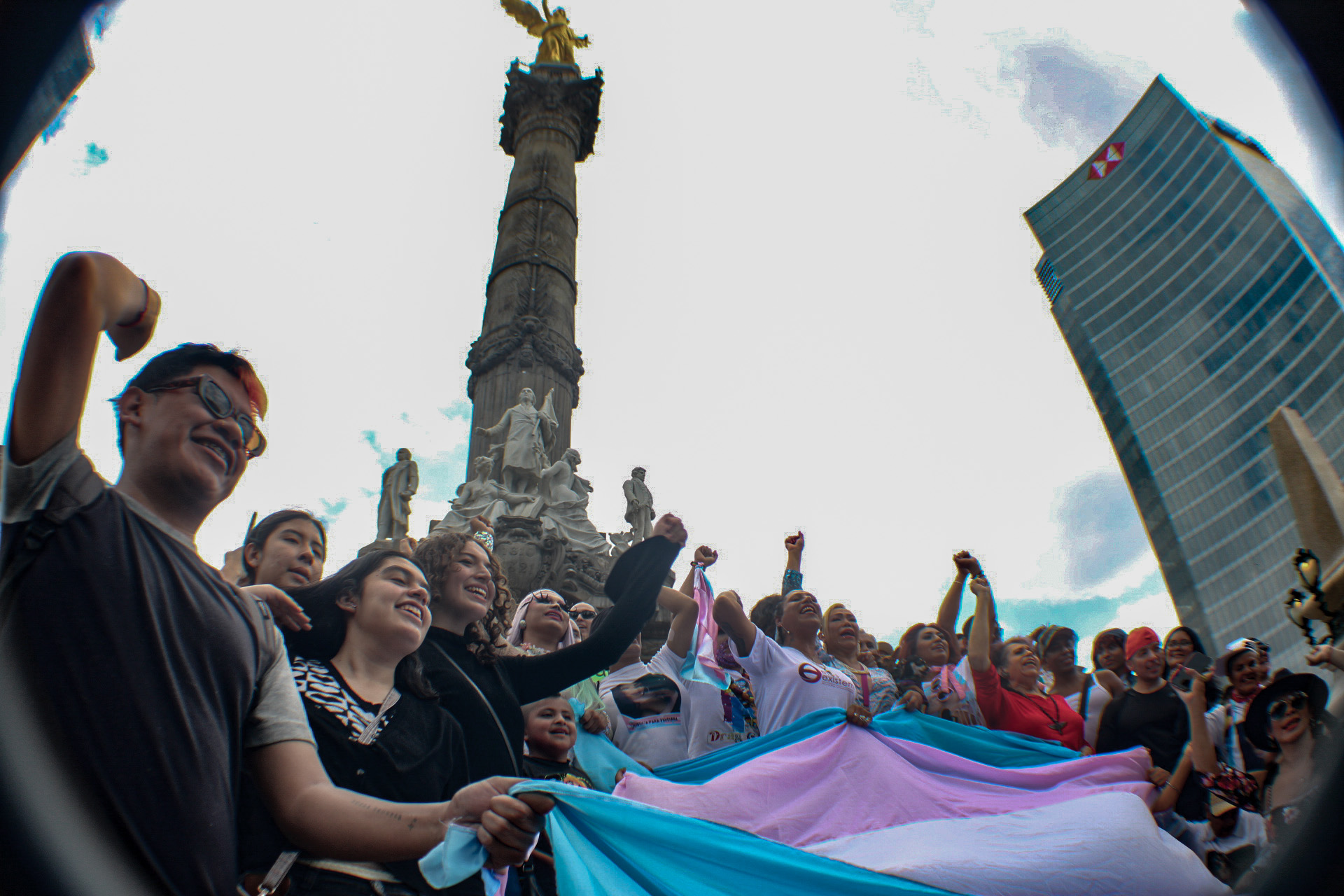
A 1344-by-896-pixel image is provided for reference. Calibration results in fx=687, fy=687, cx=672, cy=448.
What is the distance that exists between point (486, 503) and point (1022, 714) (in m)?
9.22

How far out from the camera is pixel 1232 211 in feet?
9.74

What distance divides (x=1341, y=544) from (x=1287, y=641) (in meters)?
1.47

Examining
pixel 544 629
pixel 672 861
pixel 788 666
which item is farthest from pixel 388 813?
pixel 788 666

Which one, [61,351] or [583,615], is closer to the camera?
[61,351]

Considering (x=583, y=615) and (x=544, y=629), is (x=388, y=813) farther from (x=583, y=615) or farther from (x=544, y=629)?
(x=583, y=615)

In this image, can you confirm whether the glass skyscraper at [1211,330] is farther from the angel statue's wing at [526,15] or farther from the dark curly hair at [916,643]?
the angel statue's wing at [526,15]

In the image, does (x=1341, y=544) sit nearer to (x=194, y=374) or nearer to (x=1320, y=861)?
(x=1320, y=861)

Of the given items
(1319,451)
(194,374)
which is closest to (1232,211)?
(1319,451)

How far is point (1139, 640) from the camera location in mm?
3896

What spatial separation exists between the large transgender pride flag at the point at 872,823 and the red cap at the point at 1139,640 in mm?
666

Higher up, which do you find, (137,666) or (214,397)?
(214,397)

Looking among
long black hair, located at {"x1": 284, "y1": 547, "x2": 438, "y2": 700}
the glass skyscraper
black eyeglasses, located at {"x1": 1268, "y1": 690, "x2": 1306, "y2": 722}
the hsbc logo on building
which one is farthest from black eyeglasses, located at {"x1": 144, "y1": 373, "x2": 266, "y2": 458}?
the hsbc logo on building

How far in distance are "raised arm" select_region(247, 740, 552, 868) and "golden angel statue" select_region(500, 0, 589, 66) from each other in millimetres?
21174

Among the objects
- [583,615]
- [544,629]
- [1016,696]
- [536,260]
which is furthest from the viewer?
[536,260]
